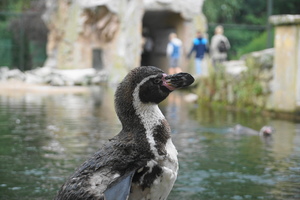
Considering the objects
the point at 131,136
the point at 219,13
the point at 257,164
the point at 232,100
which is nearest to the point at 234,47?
the point at 219,13

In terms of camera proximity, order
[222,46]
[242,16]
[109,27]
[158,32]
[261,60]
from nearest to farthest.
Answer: [261,60]
[222,46]
[109,27]
[158,32]
[242,16]

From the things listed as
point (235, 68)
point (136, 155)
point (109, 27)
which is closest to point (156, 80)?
point (136, 155)

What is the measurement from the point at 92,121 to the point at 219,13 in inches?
1083

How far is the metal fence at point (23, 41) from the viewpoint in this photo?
1273 inches

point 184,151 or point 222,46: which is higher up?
point 222,46

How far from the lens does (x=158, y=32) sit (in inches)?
1243

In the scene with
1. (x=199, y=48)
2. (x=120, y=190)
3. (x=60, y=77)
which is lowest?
(x=60, y=77)

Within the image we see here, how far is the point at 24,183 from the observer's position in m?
6.98

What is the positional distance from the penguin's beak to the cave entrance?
937 inches

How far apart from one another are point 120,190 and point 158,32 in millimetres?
28115

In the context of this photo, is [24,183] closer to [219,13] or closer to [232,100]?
[232,100]

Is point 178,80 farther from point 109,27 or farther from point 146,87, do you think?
point 109,27

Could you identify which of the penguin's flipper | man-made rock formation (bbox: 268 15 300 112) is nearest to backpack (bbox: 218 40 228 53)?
man-made rock formation (bbox: 268 15 300 112)

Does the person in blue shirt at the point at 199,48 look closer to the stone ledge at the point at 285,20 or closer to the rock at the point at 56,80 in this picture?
the rock at the point at 56,80
